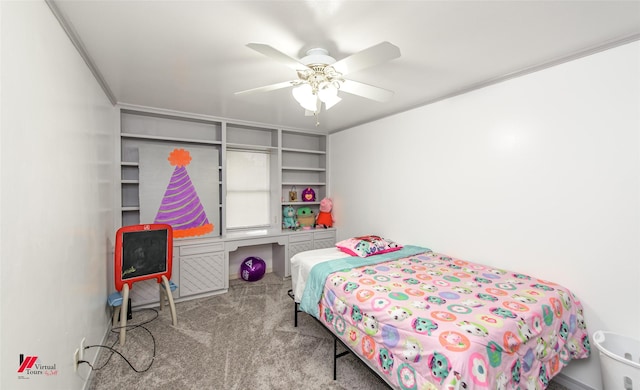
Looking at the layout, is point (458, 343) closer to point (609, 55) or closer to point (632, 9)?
point (632, 9)

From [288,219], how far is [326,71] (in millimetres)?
2822

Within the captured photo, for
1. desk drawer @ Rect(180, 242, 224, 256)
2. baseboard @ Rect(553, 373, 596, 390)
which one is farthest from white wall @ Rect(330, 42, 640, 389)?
desk drawer @ Rect(180, 242, 224, 256)

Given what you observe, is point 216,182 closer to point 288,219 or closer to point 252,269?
point 288,219

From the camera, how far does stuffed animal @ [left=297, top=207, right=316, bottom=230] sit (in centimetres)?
435

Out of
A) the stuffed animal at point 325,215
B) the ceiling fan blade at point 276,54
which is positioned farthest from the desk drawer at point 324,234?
the ceiling fan blade at point 276,54

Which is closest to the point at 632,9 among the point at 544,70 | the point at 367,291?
the point at 544,70

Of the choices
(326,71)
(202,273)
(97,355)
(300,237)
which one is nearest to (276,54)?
(326,71)

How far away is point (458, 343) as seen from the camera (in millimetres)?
1264

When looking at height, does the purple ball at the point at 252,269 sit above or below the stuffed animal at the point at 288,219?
below

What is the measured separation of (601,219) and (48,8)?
11.6 ft

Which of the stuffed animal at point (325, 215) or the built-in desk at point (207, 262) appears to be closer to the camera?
the built-in desk at point (207, 262)

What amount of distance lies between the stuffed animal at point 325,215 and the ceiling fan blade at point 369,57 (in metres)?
2.80

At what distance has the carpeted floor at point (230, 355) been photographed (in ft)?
6.23

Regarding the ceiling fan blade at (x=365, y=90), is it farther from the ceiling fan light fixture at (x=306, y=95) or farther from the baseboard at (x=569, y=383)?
the baseboard at (x=569, y=383)
